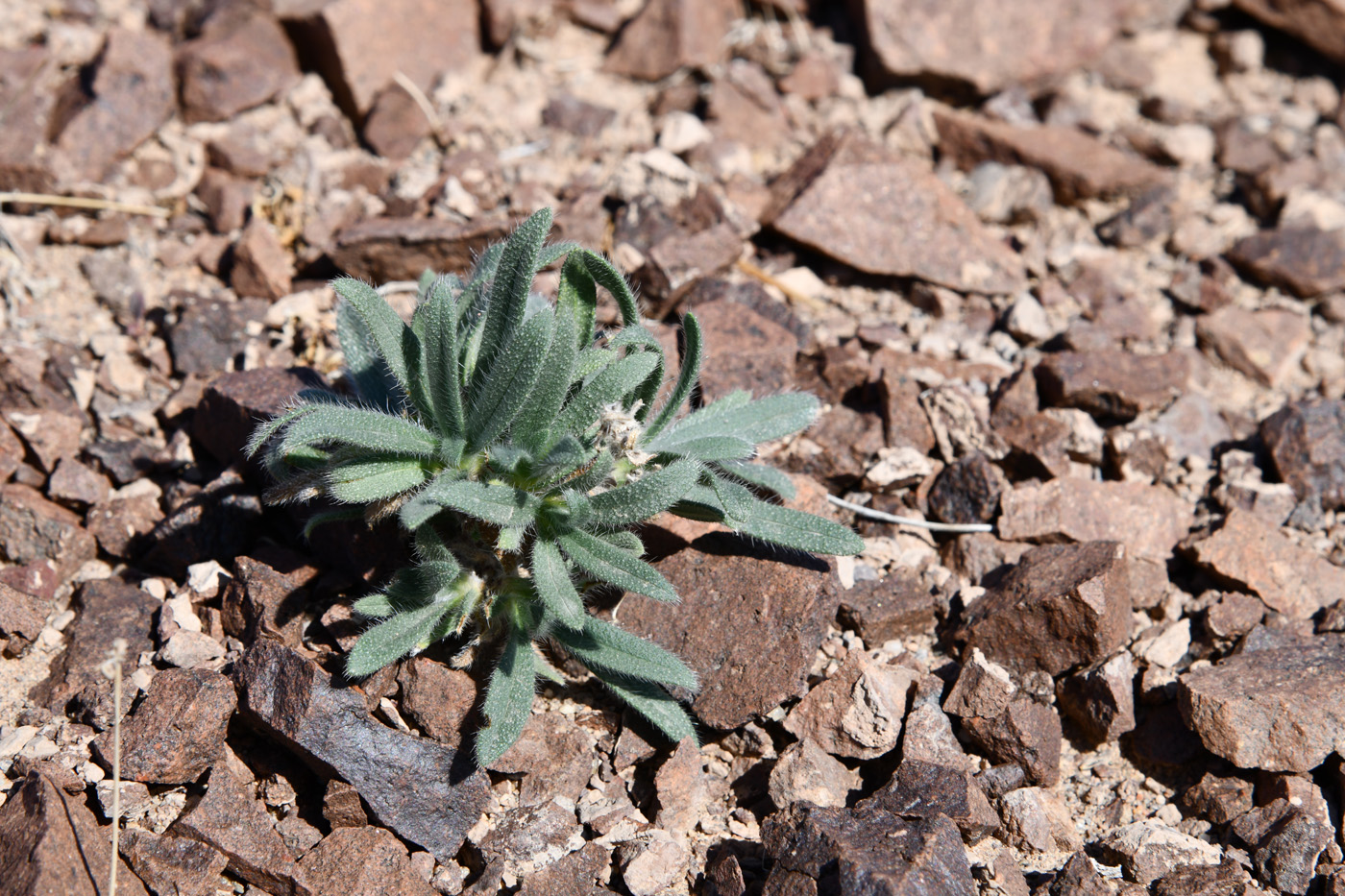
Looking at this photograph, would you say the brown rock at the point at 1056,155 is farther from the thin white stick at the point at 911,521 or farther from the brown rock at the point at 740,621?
the brown rock at the point at 740,621

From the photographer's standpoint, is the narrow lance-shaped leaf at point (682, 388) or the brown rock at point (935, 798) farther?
the narrow lance-shaped leaf at point (682, 388)

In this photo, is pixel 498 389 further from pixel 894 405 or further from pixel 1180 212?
pixel 1180 212

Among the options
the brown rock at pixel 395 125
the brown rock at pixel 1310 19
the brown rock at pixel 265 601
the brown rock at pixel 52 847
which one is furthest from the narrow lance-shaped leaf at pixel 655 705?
the brown rock at pixel 1310 19

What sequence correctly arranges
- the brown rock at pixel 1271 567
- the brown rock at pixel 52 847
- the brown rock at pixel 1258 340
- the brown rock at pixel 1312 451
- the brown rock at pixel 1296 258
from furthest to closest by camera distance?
1. the brown rock at pixel 1296 258
2. the brown rock at pixel 1258 340
3. the brown rock at pixel 1312 451
4. the brown rock at pixel 1271 567
5. the brown rock at pixel 52 847

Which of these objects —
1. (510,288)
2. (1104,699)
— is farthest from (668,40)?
(1104,699)

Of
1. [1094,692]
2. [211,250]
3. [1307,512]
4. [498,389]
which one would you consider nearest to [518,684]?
[498,389]

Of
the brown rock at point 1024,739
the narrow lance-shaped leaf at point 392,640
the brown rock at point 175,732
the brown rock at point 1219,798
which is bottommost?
the brown rock at point 1219,798

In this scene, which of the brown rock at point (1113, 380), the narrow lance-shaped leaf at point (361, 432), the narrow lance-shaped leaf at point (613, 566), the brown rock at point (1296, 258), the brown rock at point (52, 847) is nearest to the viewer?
the brown rock at point (52, 847)
